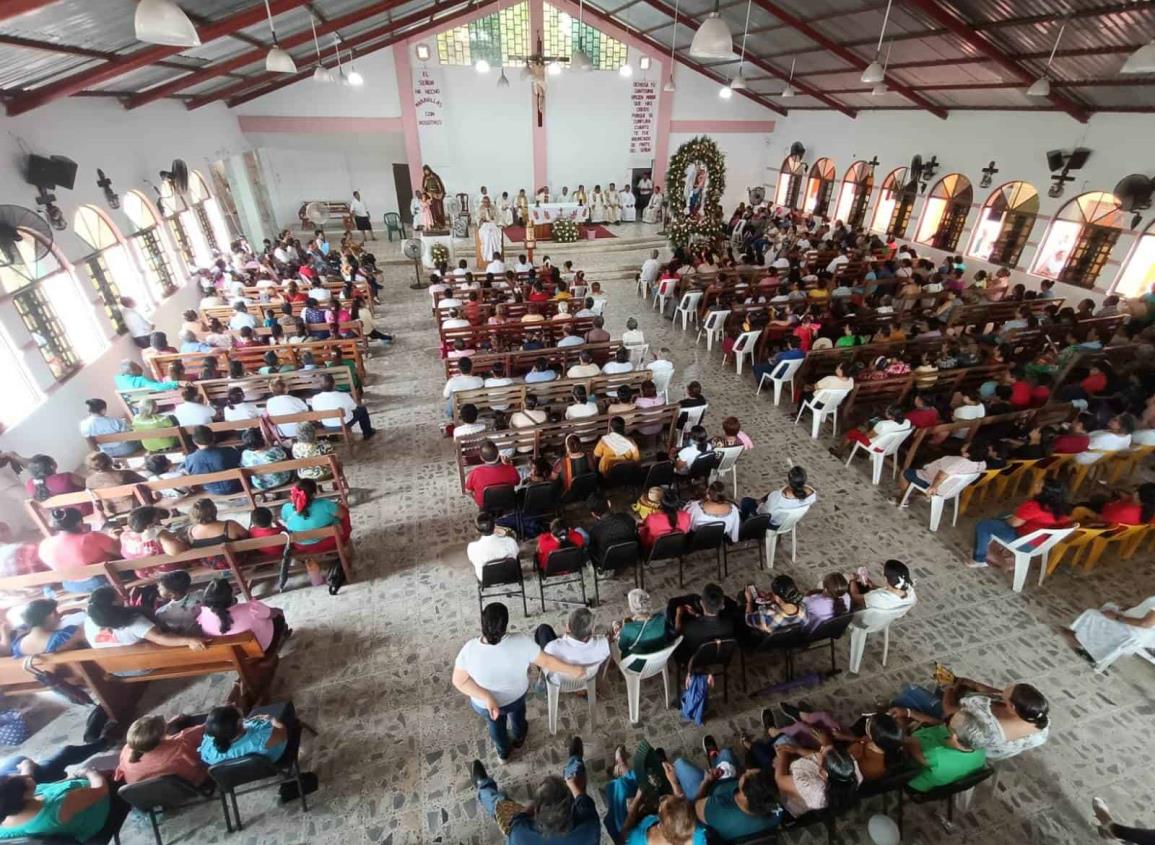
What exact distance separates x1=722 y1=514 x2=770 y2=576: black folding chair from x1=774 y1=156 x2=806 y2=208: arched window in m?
18.1

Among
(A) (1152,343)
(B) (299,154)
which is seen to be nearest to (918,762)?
(A) (1152,343)

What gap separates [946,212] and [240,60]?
1634 cm

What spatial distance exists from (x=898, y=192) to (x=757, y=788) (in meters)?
17.2

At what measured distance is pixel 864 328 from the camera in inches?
354

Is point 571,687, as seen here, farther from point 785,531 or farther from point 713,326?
point 713,326

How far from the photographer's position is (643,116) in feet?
60.2

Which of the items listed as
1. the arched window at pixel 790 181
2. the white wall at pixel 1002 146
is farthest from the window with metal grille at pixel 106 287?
the arched window at pixel 790 181

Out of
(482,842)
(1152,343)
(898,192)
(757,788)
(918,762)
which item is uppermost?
(898,192)

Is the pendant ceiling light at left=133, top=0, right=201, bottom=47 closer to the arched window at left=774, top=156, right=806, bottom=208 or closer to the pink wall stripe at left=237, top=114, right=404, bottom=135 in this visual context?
the pink wall stripe at left=237, top=114, right=404, bottom=135

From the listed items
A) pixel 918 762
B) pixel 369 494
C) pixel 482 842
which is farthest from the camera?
pixel 369 494

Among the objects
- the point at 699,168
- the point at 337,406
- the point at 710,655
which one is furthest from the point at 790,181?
the point at 710,655

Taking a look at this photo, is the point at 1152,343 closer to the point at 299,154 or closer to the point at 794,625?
the point at 794,625

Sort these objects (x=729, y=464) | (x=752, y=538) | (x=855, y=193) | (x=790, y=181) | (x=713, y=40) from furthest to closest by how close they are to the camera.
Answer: (x=790, y=181), (x=855, y=193), (x=729, y=464), (x=713, y=40), (x=752, y=538)

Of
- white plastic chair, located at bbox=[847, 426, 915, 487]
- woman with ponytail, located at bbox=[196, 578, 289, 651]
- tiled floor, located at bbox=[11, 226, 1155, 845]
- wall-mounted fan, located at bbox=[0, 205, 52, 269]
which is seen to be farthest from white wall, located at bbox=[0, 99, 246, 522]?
white plastic chair, located at bbox=[847, 426, 915, 487]
